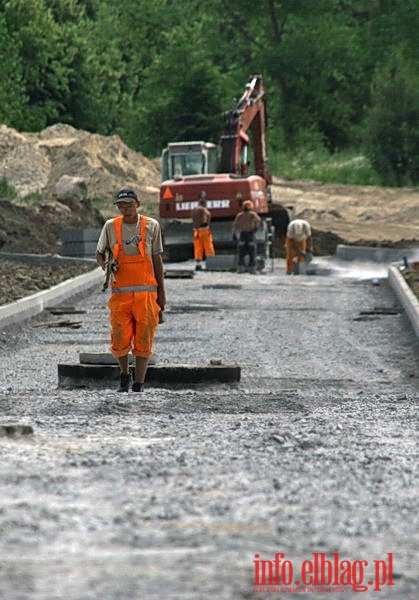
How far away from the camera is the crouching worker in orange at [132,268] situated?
415 inches

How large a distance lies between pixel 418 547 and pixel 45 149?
173 feet

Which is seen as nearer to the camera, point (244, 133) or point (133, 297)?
point (133, 297)

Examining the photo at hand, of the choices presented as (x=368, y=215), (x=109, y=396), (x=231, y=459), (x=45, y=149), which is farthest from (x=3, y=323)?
(x=45, y=149)

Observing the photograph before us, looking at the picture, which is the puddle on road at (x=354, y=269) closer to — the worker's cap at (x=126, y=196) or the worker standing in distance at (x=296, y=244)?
the worker standing in distance at (x=296, y=244)

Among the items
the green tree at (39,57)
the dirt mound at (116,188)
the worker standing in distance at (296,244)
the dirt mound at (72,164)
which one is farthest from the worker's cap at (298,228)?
the green tree at (39,57)

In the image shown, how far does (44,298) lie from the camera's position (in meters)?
20.9

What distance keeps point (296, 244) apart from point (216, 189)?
3.88 metres

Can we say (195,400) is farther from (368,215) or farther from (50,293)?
(368,215)

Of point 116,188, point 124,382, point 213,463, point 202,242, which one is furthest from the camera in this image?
point 116,188

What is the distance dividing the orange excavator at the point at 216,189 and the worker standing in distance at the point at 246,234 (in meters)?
0.85

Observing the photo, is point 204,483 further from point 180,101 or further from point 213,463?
point 180,101

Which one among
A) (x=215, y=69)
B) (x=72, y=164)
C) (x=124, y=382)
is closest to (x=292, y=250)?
(x=124, y=382)

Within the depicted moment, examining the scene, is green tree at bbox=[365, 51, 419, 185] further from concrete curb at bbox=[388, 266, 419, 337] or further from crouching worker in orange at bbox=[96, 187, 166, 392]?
crouching worker in orange at bbox=[96, 187, 166, 392]

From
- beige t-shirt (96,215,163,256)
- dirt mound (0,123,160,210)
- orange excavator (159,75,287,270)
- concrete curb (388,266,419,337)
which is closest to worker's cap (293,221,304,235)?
orange excavator (159,75,287,270)
